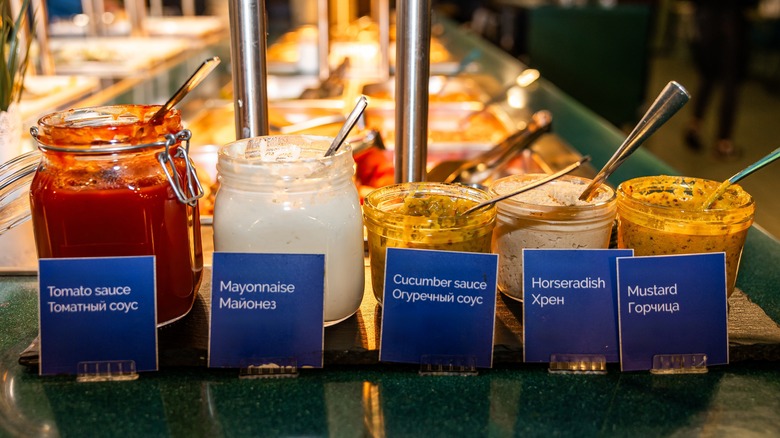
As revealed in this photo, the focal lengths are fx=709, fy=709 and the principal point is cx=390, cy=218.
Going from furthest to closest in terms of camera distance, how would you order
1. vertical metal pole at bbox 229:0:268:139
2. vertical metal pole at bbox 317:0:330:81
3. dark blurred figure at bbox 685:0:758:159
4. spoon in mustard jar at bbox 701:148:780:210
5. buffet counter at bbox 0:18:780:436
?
dark blurred figure at bbox 685:0:758:159 < vertical metal pole at bbox 317:0:330:81 < vertical metal pole at bbox 229:0:268:139 < spoon in mustard jar at bbox 701:148:780:210 < buffet counter at bbox 0:18:780:436

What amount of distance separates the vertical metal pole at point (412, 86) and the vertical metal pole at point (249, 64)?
18 cm

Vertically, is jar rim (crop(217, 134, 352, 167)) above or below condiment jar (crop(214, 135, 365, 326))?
above

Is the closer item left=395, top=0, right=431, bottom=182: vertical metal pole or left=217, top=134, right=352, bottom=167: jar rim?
left=217, top=134, right=352, bottom=167: jar rim

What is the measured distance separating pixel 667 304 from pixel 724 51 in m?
4.58

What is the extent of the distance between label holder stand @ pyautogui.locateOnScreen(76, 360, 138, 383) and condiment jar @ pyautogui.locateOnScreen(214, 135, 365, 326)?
0.51 ft

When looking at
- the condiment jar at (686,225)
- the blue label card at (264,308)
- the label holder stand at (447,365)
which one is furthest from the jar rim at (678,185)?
the blue label card at (264,308)

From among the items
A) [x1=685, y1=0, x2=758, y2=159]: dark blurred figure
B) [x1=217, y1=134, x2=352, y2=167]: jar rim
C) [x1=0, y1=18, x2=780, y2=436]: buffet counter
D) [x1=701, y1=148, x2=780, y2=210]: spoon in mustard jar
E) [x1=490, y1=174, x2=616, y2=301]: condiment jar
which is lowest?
[x1=685, y1=0, x2=758, y2=159]: dark blurred figure

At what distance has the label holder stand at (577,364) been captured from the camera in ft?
2.54

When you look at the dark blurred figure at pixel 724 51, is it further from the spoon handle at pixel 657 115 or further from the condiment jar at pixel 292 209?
the condiment jar at pixel 292 209

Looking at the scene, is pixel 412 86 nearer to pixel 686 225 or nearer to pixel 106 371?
pixel 686 225

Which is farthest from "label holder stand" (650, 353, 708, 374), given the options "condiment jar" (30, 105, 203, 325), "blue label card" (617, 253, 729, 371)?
"condiment jar" (30, 105, 203, 325)

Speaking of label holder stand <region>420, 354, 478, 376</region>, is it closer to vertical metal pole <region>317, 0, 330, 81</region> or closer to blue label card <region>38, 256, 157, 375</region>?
blue label card <region>38, 256, 157, 375</region>

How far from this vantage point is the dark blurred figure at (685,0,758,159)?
4602mm

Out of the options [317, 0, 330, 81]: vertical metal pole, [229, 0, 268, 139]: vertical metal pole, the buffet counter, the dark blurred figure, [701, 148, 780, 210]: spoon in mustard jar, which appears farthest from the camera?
Result: the dark blurred figure
